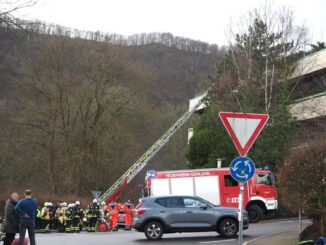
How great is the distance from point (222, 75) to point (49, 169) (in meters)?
15.1

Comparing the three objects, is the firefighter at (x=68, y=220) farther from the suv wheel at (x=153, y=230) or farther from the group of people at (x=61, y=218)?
the suv wheel at (x=153, y=230)

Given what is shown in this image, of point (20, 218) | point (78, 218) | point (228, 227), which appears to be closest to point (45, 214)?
point (78, 218)

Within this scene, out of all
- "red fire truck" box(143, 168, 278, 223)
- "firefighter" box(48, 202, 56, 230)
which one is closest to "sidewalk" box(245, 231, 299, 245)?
"red fire truck" box(143, 168, 278, 223)

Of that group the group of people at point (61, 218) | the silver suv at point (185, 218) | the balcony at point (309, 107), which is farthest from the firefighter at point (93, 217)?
the balcony at point (309, 107)

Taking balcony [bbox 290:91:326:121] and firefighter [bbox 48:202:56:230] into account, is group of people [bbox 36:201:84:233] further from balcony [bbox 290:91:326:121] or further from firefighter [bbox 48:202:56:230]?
balcony [bbox 290:91:326:121]

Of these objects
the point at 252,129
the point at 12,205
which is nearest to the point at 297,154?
the point at 252,129

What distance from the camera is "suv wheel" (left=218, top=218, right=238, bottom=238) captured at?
2025 centimetres

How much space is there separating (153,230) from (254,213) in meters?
10.6

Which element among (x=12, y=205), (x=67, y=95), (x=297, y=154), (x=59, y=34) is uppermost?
(x=59, y=34)

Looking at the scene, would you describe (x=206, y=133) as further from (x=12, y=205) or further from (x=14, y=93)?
(x=12, y=205)

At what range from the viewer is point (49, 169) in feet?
143

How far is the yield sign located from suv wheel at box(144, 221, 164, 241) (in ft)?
34.9

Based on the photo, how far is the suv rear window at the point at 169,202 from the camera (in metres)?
20.5

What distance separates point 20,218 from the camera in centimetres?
1453
